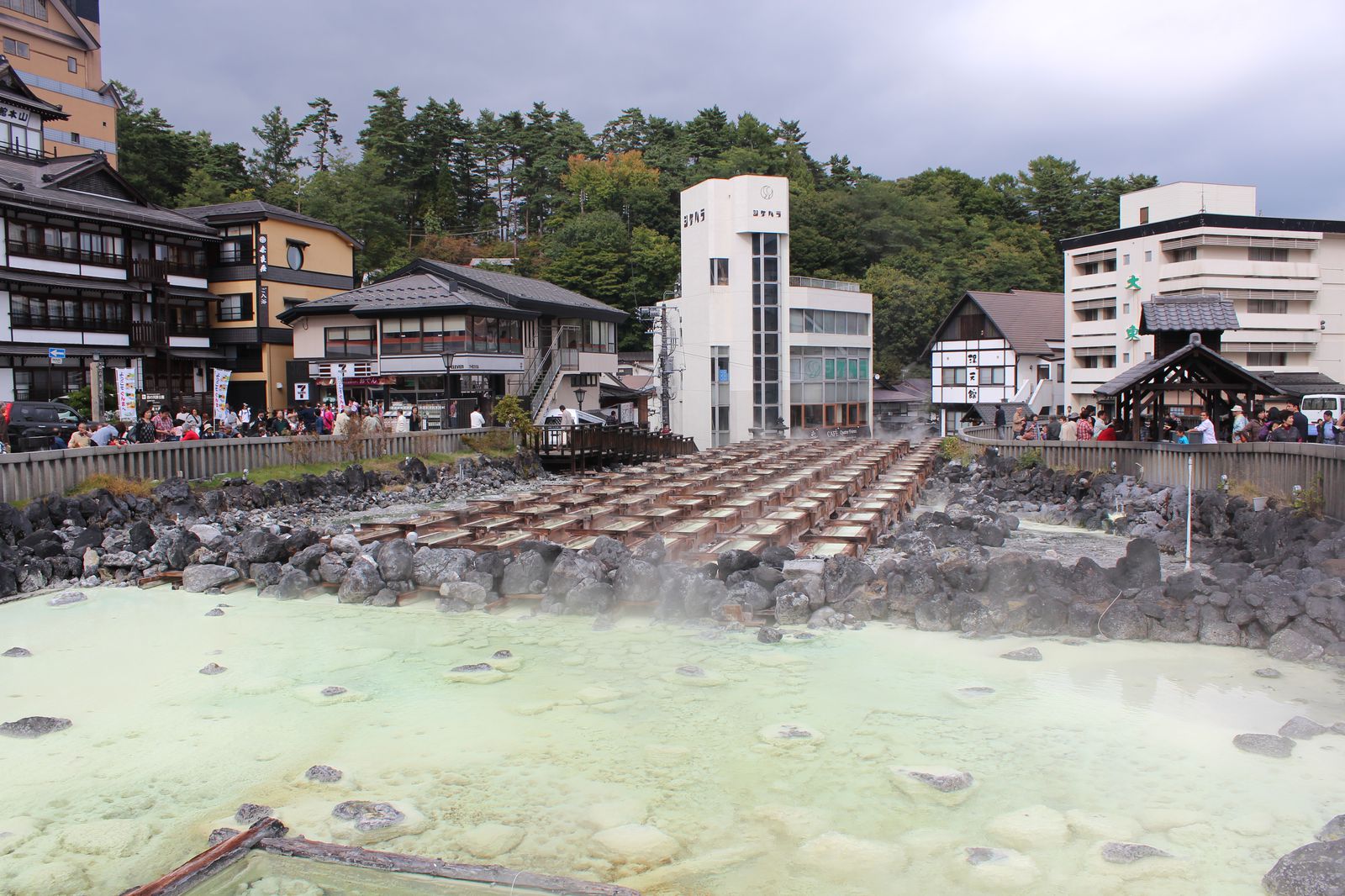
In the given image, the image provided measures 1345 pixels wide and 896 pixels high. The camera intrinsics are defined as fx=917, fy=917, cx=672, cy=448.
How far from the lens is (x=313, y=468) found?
82.3 feet

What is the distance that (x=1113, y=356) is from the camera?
42812mm

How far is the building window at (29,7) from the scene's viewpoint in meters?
44.0

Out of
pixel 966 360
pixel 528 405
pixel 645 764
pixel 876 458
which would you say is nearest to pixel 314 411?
pixel 528 405

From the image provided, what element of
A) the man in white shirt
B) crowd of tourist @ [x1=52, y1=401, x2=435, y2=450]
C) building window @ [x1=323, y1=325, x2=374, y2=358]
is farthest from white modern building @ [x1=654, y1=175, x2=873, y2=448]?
the man in white shirt

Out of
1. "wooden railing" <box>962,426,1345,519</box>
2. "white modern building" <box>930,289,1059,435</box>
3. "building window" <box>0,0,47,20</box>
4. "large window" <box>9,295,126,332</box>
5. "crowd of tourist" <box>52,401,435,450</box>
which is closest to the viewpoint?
"wooden railing" <box>962,426,1345,519</box>

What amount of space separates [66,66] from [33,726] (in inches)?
2014

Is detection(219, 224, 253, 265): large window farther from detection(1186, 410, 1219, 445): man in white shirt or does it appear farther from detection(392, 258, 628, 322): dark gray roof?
detection(1186, 410, 1219, 445): man in white shirt

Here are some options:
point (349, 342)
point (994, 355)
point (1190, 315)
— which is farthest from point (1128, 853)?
point (994, 355)

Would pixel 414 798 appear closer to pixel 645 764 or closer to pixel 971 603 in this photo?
pixel 645 764

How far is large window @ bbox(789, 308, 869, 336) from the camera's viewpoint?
151 ft

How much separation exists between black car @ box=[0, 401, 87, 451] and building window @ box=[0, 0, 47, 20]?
99.7ft

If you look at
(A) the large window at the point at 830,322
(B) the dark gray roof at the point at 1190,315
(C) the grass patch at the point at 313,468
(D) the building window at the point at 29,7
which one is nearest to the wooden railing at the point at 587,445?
(C) the grass patch at the point at 313,468

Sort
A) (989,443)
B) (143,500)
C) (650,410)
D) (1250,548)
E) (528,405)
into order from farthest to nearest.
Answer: (650,410) → (528,405) → (989,443) → (143,500) → (1250,548)

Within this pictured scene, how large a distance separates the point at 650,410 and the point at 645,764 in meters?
41.8
